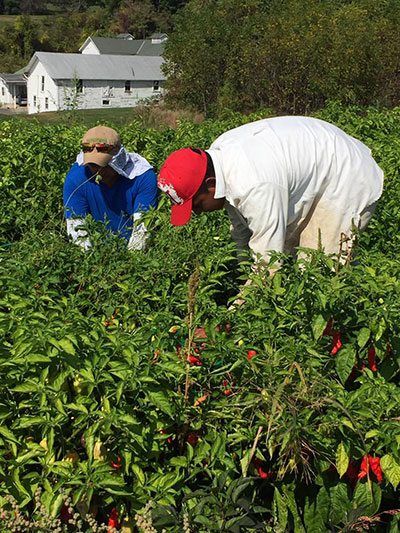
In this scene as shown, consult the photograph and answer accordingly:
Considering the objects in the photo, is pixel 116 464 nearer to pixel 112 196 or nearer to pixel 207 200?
pixel 207 200

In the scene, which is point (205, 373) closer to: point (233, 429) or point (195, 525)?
point (233, 429)

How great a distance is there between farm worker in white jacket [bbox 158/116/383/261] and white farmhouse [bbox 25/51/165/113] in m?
45.1

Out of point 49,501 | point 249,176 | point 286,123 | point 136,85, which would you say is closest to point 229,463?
point 49,501

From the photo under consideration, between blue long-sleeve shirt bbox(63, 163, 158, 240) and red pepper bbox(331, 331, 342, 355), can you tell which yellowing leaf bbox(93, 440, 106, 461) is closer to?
red pepper bbox(331, 331, 342, 355)

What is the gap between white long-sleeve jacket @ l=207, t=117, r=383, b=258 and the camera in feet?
9.83

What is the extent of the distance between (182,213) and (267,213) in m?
0.38

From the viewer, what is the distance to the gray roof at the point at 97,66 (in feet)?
160

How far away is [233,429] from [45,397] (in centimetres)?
59

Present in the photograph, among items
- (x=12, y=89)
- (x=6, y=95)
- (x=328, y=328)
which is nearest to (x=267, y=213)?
(x=328, y=328)

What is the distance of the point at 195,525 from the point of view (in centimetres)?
213

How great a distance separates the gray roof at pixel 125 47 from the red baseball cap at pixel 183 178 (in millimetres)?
59578

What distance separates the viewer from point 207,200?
3.14m

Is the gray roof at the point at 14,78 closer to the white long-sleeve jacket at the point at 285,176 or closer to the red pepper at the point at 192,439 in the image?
the white long-sleeve jacket at the point at 285,176

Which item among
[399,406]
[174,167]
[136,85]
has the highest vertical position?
[174,167]
